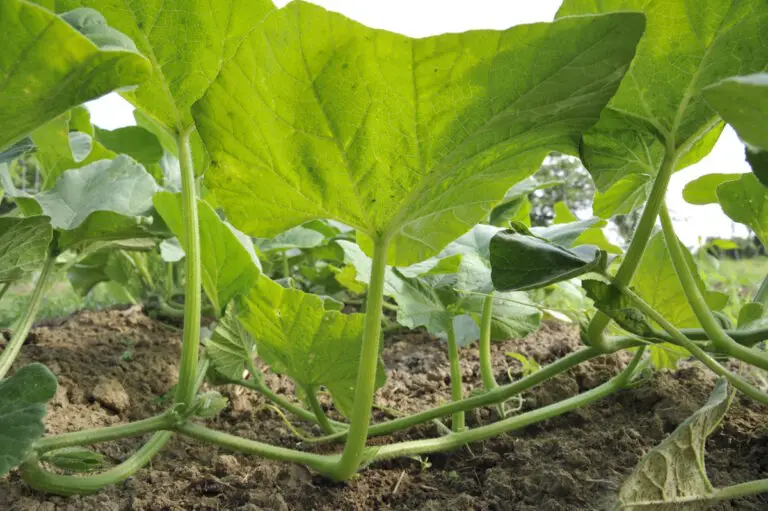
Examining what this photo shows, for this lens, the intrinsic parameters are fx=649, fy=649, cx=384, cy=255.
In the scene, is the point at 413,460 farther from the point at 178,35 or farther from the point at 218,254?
the point at 178,35

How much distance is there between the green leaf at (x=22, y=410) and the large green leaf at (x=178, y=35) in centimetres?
33

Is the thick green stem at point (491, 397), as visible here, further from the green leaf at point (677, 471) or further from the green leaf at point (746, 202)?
the green leaf at point (746, 202)

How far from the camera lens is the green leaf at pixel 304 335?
83cm

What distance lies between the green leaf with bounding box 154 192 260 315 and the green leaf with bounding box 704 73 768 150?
2.05 ft

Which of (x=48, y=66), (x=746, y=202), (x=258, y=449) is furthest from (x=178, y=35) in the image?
(x=746, y=202)

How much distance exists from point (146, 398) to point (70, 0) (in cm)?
77

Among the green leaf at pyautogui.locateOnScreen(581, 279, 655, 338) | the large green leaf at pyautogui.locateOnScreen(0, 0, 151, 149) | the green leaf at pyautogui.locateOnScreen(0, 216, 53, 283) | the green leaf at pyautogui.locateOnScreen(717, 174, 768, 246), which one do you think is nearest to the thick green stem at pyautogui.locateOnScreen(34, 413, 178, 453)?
the green leaf at pyautogui.locateOnScreen(0, 216, 53, 283)

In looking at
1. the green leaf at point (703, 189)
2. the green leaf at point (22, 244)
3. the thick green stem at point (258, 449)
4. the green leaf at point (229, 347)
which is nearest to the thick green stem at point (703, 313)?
the green leaf at point (703, 189)

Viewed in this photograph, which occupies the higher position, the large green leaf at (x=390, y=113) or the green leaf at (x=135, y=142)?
the green leaf at (x=135, y=142)

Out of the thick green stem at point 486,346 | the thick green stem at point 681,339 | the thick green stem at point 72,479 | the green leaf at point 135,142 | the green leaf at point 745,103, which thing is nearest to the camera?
the green leaf at point 745,103

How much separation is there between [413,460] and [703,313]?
1.57 feet

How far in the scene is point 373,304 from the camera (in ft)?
2.28

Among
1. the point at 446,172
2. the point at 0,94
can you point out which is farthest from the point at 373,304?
the point at 0,94

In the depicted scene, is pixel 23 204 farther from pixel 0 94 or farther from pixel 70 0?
pixel 0 94
